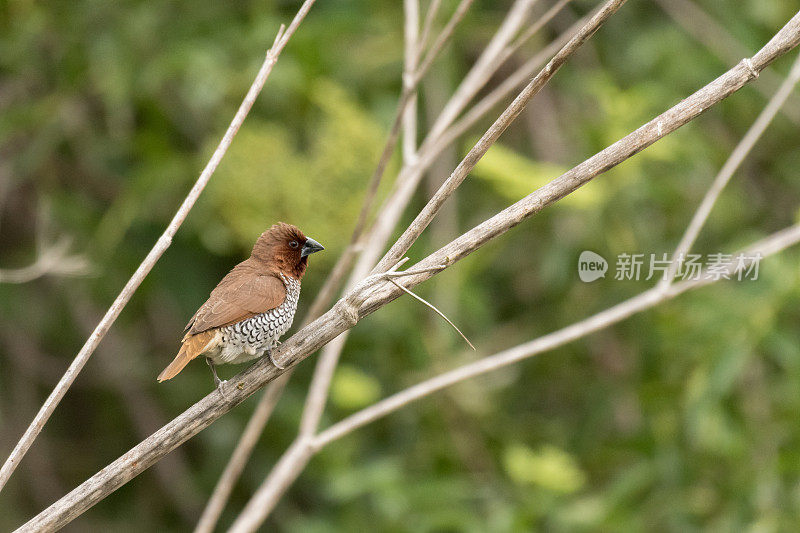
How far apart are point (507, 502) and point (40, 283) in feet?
9.50

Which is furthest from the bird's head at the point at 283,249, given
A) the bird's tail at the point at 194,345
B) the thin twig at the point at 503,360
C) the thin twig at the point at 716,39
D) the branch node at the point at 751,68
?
the thin twig at the point at 716,39

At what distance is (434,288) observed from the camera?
4043 millimetres

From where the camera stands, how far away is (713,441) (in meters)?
3.73

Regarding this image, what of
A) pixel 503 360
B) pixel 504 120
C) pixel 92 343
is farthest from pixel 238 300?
pixel 503 360

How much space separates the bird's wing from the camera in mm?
1777

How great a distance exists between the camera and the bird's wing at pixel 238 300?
5.83 ft

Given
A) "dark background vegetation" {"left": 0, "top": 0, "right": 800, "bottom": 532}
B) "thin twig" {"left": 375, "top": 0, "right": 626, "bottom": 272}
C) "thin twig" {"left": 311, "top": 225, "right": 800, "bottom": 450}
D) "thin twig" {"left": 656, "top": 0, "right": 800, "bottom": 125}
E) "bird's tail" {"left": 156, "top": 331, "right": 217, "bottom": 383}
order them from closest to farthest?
Answer: "thin twig" {"left": 375, "top": 0, "right": 626, "bottom": 272} < "bird's tail" {"left": 156, "top": 331, "right": 217, "bottom": 383} < "thin twig" {"left": 311, "top": 225, "right": 800, "bottom": 450} < "dark background vegetation" {"left": 0, "top": 0, "right": 800, "bottom": 532} < "thin twig" {"left": 656, "top": 0, "right": 800, "bottom": 125}

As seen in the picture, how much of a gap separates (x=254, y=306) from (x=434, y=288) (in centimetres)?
223

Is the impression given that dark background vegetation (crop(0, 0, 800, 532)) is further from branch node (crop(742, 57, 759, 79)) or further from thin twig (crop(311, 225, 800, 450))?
branch node (crop(742, 57, 759, 79))

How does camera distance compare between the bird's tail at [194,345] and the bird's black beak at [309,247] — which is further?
the bird's black beak at [309,247]

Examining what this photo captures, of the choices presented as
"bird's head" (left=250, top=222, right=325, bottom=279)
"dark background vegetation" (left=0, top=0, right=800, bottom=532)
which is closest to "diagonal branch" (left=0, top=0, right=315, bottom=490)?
"bird's head" (left=250, top=222, right=325, bottom=279)

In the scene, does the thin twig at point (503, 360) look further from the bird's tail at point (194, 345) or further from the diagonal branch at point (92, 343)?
the diagonal branch at point (92, 343)

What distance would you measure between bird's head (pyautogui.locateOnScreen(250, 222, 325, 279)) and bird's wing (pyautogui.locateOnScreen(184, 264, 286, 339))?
35 millimetres

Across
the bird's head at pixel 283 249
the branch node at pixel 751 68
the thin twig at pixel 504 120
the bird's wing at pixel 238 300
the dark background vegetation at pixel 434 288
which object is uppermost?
the dark background vegetation at pixel 434 288
